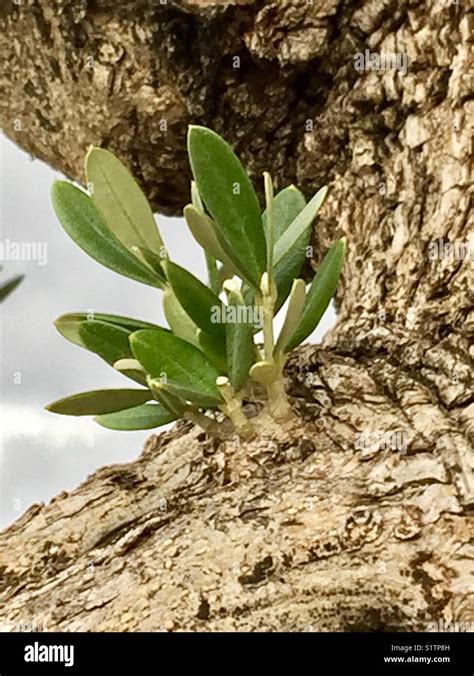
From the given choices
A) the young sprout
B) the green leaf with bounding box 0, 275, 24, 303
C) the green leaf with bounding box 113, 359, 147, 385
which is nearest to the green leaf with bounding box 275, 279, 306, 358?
the young sprout

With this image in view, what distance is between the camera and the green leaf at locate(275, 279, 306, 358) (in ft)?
2.05

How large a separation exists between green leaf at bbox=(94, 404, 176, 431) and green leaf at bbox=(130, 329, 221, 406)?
2.8 inches

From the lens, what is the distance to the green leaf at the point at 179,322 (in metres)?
0.70

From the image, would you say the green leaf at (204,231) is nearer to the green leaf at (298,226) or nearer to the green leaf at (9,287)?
the green leaf at (298,226)

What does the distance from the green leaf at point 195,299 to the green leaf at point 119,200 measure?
7cm

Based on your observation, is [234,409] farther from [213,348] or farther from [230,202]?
[230,202]

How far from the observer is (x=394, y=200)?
0.83 meters

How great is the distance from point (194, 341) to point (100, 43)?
420mm

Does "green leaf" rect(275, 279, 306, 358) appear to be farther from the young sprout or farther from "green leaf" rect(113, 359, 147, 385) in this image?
"green leaf" rect(113, 359, 147, 385)

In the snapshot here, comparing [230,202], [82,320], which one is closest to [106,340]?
[82,320]

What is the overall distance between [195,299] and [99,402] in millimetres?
119

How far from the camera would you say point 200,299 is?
2.16 ft

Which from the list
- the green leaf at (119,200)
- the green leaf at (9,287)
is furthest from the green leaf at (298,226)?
the green leaf at (9,287)
